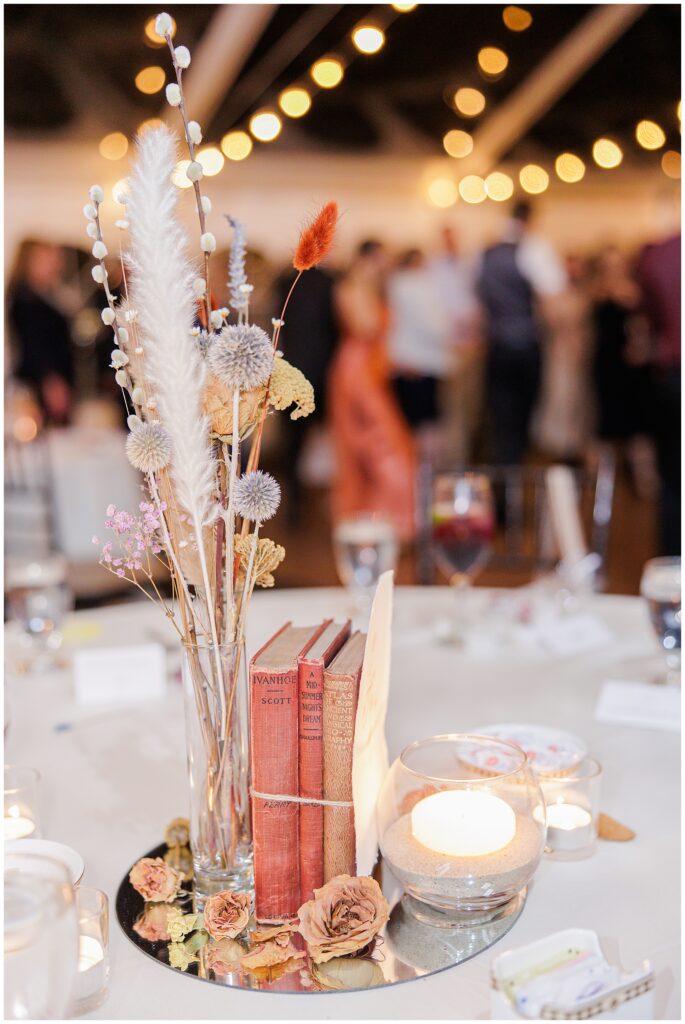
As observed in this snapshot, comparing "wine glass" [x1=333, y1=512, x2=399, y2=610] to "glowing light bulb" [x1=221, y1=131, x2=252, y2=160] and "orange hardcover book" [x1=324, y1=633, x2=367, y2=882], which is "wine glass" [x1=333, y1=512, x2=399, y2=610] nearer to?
"orange hardcover book" [x1=324, y1=633, x2=367, y2=882]

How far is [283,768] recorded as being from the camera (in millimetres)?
707

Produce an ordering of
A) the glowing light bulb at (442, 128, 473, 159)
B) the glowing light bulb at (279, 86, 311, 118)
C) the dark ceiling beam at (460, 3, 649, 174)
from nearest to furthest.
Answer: the dark ceiling beam at (460, 3, 649, 174)
the glowing light bulb at (279, 86, 311, 118)
the glowing light bulb at (442, 128, 473, 159)

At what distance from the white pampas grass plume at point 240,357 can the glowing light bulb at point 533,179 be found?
9.46 metres

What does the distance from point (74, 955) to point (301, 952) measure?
23 centimetres

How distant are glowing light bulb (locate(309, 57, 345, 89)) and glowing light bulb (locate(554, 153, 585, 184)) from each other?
310 centimetres

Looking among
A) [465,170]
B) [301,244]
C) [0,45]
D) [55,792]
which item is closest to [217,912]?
[55,792]

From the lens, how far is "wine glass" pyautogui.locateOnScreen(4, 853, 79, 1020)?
18.6 inches

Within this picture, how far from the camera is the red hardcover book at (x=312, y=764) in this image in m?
0.71

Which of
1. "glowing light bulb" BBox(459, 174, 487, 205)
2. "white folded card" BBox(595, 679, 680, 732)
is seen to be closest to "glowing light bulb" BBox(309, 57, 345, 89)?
"glowing light bulb" BBox(459, 174, 487, 205)

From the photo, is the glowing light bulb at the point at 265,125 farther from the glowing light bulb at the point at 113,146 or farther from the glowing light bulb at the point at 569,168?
the glowing light bulb at the point at 569,168

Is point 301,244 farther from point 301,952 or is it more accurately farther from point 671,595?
point 671,595

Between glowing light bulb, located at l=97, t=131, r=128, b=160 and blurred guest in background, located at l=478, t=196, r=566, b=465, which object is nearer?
blurred guest in background, located at l=478, t=196, r=566, b=465

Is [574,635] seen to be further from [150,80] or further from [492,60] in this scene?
[150,80]

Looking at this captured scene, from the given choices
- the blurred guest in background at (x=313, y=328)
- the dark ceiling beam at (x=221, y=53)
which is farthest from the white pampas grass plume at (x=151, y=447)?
the dark ceiling beam at (x=221, y=53)
